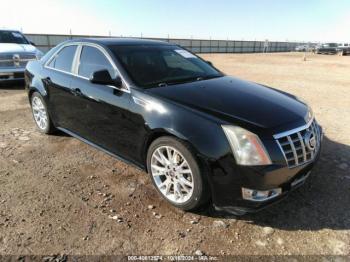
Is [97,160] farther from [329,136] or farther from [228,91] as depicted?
[329,136]

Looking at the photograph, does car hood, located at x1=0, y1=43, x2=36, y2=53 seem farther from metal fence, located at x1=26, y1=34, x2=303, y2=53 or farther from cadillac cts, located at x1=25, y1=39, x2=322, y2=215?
metal fence, located at x1=26, y1=34, x2=303, y2=53

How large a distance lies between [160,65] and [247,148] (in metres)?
1.89

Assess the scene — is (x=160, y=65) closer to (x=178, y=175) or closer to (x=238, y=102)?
(x=238, y=102)

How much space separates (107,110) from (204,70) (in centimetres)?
151

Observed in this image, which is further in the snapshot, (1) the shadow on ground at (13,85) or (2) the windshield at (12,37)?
(2) the windshield at (12,37)

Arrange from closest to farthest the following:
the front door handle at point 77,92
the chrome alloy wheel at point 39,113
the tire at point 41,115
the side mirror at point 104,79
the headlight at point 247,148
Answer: the headlight at point 247,148 → the side mirror at point 104,79 → the front door handle at point 77,92 → the tire at point 41,115 → the chrome alloy wheel at point 39,113

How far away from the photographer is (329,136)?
18.4 ft

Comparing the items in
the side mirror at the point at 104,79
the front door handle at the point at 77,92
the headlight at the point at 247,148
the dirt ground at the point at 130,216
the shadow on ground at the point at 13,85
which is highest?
the side mirror at the point at 104,79

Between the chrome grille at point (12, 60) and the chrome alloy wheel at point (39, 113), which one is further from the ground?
the chrome grille at point (12, 60)

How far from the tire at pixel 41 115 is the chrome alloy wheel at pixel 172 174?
9.01ft

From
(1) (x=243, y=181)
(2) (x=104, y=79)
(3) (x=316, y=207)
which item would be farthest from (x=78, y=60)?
(3) (x=316, y=207)

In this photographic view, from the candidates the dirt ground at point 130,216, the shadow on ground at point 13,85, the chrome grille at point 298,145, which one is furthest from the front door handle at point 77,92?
the shadow on ground at point 13,85

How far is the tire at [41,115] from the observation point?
5.51 meters

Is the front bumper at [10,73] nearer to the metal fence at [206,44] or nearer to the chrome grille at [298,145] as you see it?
the chrome grille at [298,145]
